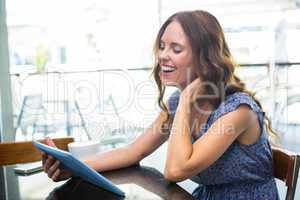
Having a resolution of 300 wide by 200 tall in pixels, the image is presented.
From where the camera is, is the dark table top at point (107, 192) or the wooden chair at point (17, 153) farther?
the wooden chair at point (17, 153)

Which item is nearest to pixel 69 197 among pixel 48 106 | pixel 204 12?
pixel 204 12

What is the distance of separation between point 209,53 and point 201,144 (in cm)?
34

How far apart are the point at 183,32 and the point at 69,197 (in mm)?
640

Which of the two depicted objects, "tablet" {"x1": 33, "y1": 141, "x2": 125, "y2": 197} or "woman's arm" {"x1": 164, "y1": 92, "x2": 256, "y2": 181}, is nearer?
"tablet" {"x1": 33, "y1": 141, "x2": 125, "y2": 197}

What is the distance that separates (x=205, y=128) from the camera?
1.06m

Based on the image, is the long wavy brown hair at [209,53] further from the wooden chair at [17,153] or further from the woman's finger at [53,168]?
the wooden chair at [17,153]

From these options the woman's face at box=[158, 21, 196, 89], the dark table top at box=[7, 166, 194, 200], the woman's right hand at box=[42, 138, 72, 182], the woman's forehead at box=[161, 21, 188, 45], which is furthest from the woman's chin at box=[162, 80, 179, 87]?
the woman's right hand at box=[42, 138, 72, 182]

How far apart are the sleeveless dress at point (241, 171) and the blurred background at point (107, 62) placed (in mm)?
1355

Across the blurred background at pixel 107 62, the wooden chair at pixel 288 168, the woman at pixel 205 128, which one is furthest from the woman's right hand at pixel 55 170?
the blurred background at pixel 107 62

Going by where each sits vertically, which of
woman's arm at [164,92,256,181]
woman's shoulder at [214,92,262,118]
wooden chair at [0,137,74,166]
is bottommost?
wooden chair at [0,137,74,166]

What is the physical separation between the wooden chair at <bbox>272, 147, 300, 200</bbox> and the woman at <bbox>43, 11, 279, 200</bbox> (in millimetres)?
29

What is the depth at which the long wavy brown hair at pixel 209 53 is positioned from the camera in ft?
3.52

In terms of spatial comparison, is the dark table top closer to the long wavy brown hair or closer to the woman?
the woman

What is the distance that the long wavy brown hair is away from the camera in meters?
1.07
